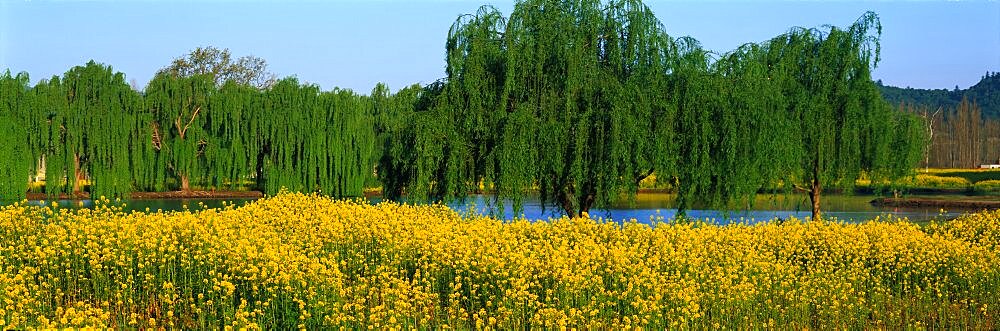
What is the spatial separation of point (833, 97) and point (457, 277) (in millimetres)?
15859

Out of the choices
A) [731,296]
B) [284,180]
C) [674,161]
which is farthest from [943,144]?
[731,296]

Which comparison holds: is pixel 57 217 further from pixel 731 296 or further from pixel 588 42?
pixel 588 42

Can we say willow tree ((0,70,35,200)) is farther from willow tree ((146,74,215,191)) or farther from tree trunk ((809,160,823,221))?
tree trunk ((809,160,823,221))

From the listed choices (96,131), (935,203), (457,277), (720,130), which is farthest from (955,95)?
(457,277)

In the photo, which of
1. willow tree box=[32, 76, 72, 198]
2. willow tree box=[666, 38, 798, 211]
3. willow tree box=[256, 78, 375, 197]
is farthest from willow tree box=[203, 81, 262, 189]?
willow tree box=[666, 38, 798, 211]

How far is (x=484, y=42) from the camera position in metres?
19.9

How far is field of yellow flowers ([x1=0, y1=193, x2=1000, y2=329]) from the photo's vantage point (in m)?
9.85

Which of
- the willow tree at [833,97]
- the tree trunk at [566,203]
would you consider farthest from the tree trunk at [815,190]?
the tree trunk at [566,203]

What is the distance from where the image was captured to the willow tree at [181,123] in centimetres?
4247

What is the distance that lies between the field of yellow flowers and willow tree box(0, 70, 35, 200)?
28.2 m

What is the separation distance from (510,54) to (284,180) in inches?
944

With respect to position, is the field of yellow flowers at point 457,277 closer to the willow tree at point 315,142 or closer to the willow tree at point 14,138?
the willow tree at point 315,142

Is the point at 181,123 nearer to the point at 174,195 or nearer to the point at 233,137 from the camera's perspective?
the point at 233,137

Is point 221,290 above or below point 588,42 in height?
below
